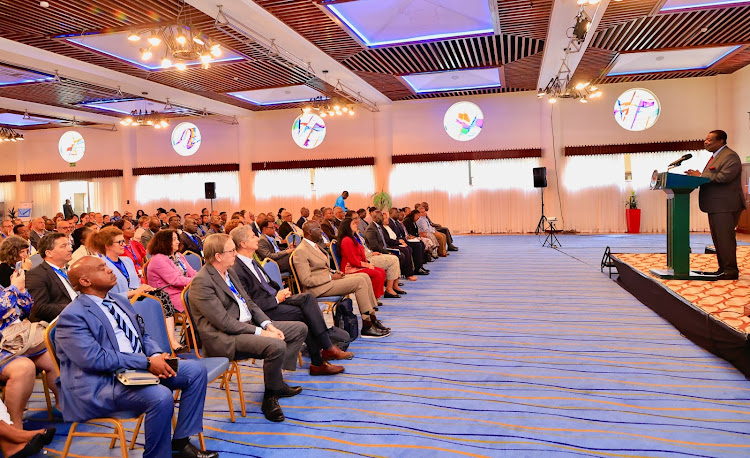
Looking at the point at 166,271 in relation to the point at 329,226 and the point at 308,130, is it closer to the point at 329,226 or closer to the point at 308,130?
the point at 329,226

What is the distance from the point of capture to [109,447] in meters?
3.09

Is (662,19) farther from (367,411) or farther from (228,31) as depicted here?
(367,411)

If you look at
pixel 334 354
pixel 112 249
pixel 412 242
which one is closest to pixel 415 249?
pixel 412 242

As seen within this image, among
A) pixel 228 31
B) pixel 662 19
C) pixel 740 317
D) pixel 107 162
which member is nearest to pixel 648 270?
pixel 740 317

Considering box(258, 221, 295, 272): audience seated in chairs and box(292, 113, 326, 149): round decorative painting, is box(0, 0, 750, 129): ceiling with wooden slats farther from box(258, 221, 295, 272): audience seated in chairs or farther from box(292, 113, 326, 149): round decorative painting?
box(258, 221, 295, 272): audience seated in chairs

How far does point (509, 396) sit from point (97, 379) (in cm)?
260

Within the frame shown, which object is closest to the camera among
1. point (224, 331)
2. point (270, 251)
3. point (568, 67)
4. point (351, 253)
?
point (224, 331)

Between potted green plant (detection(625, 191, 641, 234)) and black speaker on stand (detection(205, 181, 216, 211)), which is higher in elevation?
black speaker on stand (detection(205, 181, 216, 211))

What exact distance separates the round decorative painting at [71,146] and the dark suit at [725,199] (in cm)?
2099

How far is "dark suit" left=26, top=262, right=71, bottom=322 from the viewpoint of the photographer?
12.0 feet

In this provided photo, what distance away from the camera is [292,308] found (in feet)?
14.3

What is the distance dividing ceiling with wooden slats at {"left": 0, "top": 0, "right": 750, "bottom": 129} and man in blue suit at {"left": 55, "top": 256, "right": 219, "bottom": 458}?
6.40m

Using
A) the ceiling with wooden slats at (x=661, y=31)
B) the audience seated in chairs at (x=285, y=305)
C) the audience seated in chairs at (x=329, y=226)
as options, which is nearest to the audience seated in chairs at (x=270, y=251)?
the audience seated in chairs at (x=329, y=226)

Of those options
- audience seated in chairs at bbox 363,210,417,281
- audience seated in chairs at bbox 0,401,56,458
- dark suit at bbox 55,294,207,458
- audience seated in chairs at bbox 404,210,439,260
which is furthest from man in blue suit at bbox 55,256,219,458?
audience seated in chairs at bbox 404,210,439,260
